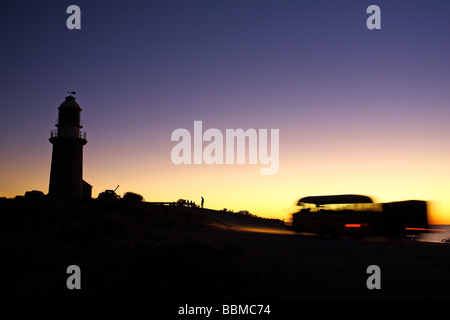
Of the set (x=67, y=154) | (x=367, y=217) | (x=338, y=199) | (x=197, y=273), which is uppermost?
(x=67, y=154)

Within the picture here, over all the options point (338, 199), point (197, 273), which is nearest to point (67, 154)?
point (338, 199)

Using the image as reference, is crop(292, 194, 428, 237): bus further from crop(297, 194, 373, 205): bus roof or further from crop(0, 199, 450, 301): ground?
crop(0, 199, 450, 301): ground

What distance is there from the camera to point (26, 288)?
7734 millimetres

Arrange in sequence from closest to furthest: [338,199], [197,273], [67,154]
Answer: [197,273] → [338,199] → [67,154]

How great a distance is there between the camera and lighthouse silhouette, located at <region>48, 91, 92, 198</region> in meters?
39.6

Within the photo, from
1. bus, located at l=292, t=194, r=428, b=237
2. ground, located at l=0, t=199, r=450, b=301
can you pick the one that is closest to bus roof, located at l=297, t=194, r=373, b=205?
bus, located at l=292, t=194, r=428, b=237

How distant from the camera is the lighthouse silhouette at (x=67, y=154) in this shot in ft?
130

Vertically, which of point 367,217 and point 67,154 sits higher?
point 67,154

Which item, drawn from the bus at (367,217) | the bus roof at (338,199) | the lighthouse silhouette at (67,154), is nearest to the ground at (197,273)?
the bus at (367,217)

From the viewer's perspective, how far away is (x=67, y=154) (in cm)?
4000

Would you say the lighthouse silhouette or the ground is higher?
the lighthouse silhouette

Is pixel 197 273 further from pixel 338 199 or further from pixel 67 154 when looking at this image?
pixel 67 154

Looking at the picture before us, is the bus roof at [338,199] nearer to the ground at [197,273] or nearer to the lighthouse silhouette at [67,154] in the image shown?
the ground at [197,273]
